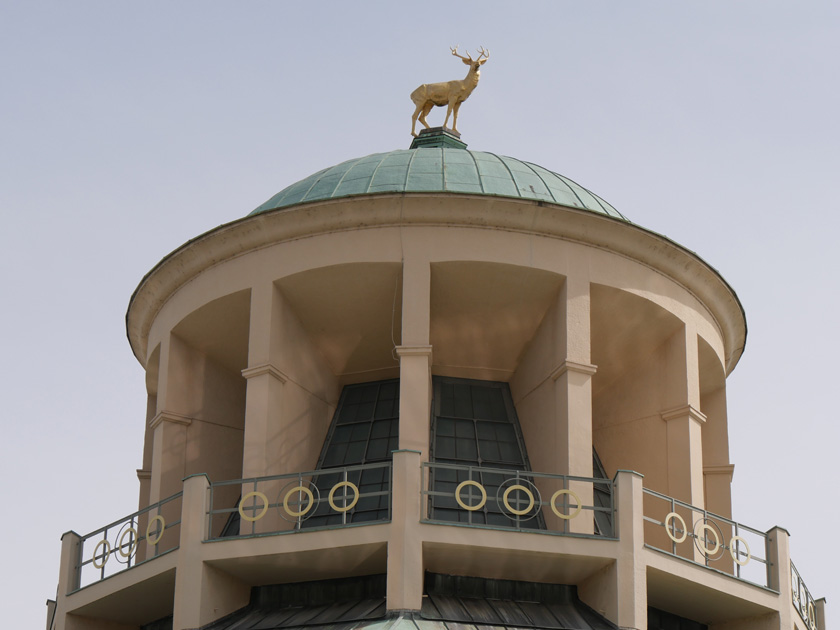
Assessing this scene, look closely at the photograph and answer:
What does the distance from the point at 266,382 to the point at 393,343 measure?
2.81 meters

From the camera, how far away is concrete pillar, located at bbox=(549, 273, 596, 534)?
26500 mm

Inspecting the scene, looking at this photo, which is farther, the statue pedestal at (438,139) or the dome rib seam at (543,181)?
the statue pedestal at (438,139)

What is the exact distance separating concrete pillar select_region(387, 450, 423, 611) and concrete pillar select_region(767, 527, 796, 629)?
5927 mm

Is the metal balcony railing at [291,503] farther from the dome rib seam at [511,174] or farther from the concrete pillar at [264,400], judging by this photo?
the dome rib seam at [511,174]

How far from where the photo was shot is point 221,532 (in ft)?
95.9

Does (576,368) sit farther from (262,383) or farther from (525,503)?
(262,383)

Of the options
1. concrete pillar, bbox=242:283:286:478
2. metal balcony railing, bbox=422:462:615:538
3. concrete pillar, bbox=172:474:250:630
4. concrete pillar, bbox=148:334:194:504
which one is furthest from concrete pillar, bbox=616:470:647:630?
concrete pillar, bbox=148:334:194:504

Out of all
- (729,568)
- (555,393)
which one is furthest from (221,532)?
(729,568)

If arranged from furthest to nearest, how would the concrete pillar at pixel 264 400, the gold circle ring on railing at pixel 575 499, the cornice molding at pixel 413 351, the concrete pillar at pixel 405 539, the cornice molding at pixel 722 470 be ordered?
1. the cornice molding at pixel 722 470
2. the concrete pillar at pixel 264 400
3. the cornice molding at pixel 413 351
4. the gold circle ring on railing at pixel 575 499
5. the concrete pillar at pixel 405 539

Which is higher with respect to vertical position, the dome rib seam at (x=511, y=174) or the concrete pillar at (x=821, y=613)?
the dome rib seam at (x=511, y=174)

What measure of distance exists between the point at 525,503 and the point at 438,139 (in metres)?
9.38

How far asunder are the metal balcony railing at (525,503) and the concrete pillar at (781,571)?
2.56 m

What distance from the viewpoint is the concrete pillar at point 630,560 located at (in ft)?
80.3

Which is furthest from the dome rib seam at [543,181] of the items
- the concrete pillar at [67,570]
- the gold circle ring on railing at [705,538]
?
the concrete pillar at [67,570]
